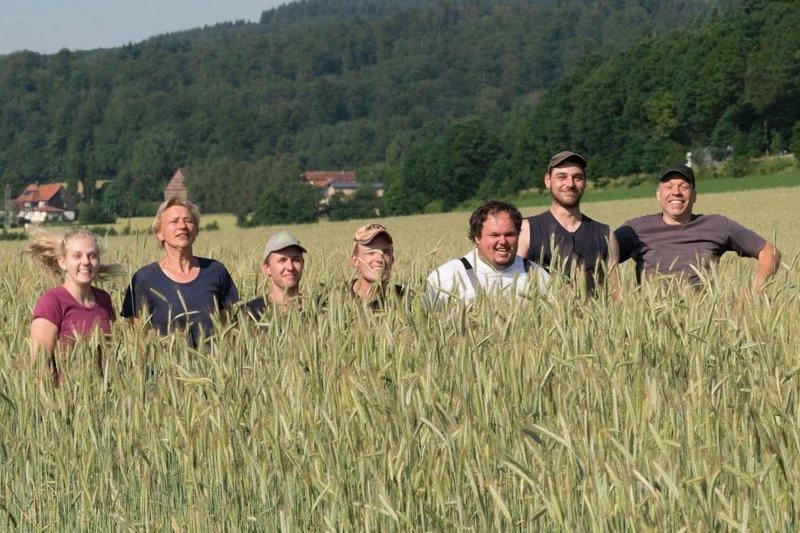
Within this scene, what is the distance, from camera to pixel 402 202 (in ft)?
296

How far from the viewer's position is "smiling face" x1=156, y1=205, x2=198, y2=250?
15.1 ft

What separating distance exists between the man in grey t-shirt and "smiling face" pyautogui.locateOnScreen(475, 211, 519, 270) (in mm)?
979

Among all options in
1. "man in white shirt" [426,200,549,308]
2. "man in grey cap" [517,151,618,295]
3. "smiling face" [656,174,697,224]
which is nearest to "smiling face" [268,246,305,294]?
"man in white shirt" [426,200,549,308]

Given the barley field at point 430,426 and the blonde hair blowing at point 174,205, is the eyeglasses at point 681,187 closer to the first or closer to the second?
the barley field at point 430,426

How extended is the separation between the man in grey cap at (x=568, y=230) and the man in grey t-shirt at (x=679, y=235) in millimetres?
293

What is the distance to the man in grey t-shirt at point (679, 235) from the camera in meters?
5.29

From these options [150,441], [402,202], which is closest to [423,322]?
[150,441]

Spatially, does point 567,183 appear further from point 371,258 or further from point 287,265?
point 287,265

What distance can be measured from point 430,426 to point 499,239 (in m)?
2.45

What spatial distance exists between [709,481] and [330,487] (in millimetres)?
807

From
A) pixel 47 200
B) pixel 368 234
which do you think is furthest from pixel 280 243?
pixel 47 200

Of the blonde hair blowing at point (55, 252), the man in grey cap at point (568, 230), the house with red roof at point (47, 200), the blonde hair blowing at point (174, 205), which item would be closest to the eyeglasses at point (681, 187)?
the man in grey cap at point (568, 230)

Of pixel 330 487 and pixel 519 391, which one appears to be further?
pixel 519 391

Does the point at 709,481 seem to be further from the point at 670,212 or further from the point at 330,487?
the point at 670,212
